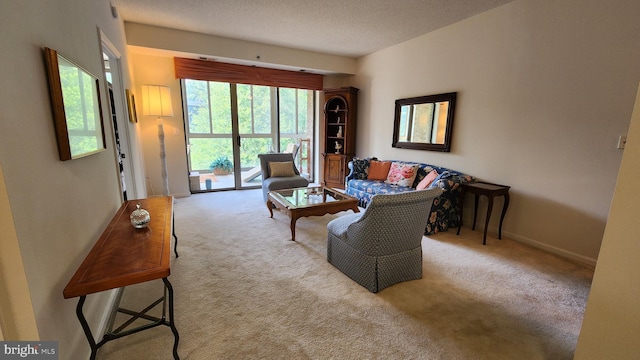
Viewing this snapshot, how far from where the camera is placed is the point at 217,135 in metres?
5.28

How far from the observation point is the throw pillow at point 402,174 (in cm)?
396

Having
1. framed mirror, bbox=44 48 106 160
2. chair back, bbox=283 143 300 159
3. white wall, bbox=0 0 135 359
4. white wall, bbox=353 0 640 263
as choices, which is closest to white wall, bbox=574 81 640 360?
white wall, bbox=353 0 640 263

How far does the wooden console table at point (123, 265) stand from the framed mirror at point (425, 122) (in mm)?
3595

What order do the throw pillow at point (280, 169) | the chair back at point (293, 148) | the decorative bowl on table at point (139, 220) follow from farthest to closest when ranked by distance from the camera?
the chair back at point (293, 148) → the throw pillow at point (280, 169) → the decorative bowl on table at point (139, 220)

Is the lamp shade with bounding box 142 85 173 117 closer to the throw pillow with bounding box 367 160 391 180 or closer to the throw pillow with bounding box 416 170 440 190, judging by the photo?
the throw pillow with bounding box 367 160 391 180

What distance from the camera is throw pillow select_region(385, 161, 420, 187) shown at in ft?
13.0

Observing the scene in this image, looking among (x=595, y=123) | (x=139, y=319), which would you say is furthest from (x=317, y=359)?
(x=595, y=123)

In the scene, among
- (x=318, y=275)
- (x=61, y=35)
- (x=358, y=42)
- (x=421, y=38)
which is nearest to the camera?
(x=61, y=35)

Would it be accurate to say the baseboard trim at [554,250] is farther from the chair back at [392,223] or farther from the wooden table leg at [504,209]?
the chair back at [392,223]

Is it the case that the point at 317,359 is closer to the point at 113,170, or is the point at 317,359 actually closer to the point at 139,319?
the point at 139,319

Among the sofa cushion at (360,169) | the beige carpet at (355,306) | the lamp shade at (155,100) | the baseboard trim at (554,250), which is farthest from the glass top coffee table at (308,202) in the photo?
the lamp shade at (155,100)

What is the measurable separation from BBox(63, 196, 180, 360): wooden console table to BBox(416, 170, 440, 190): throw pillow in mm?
3082

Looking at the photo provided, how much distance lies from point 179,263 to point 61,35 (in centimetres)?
194

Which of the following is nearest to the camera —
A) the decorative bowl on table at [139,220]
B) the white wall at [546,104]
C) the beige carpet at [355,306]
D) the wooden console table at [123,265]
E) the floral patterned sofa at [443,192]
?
the wooden console table at [123,265]
